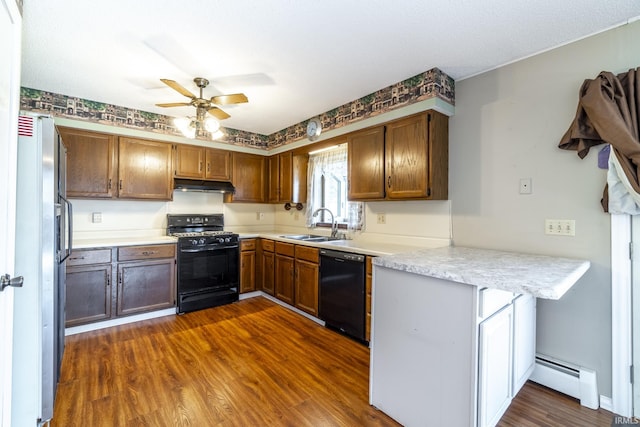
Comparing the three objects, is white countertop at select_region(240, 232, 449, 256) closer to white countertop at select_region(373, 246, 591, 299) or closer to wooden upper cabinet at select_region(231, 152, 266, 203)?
white countertop at select_region(373, 246, 591, 299)

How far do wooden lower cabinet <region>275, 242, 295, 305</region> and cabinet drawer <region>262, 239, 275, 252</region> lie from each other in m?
0.11

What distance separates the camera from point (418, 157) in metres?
2.57

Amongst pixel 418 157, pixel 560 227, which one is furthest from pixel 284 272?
pixel 560 227

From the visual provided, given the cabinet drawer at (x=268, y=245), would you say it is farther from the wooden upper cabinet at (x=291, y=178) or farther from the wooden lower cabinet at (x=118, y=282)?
the wooden lower cabinet at (x=118, y=282)

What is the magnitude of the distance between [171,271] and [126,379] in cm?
140

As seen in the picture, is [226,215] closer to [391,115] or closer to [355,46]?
[391,115]

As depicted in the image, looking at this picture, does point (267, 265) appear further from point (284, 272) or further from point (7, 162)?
point (7, 162)

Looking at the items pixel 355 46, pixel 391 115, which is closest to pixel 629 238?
pixel 391 115

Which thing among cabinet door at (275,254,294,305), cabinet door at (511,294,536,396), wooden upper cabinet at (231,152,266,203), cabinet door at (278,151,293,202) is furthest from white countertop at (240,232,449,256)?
wooden upper cabinet at (231,152,266,203)

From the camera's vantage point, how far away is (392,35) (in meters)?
2.00

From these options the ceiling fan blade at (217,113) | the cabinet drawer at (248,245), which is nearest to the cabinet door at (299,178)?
the cabinet drawer at (248,245)

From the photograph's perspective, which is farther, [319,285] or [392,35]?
[319,285]

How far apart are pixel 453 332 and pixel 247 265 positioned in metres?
3.03

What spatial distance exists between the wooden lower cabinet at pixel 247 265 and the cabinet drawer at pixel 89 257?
1469 mm
